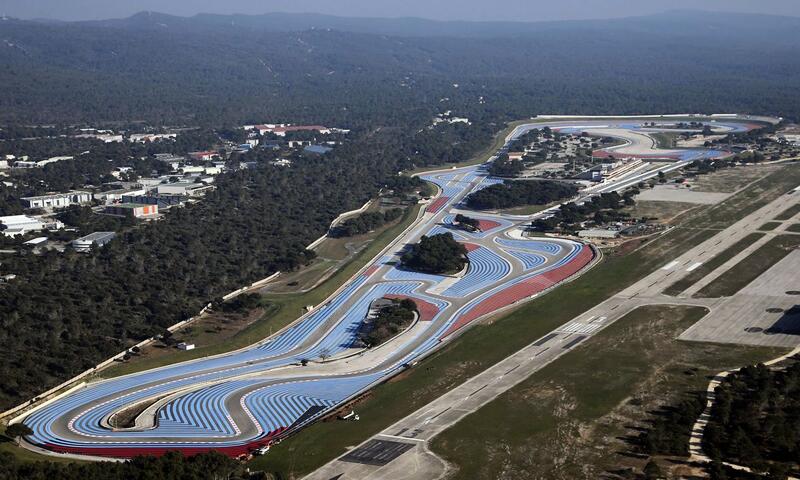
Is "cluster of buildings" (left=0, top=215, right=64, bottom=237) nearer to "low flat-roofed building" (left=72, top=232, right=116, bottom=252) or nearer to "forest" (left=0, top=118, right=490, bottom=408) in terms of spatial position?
"forest" (left=0, top=118, right=490, bottom=408)

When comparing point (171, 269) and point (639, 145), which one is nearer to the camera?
point (171, 269)

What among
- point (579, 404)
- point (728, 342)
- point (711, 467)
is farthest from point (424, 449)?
point (728, 342)

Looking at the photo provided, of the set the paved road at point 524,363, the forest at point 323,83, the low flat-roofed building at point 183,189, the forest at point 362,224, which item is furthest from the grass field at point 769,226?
the forest at point 323,83

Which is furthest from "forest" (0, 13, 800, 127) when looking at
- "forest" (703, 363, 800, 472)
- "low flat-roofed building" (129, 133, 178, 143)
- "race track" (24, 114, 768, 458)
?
"forest" (703, 363, 800, 472)

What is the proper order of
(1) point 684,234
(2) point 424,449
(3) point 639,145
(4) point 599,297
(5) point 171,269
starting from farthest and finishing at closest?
1. (3) point 639,145
2. (1) point 684,234
3. (5) point 171,269
4. (4) point 599,297
5. (2) point 424,449

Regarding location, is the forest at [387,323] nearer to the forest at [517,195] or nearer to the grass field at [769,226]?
the forest at [517,195]

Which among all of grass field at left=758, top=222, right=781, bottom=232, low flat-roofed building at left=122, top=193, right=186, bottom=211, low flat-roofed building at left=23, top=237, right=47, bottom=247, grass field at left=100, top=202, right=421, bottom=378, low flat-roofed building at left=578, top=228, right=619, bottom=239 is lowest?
low flat-roofed building at left=122, top=193, right=186, bottom=211

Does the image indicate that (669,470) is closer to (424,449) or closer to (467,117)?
(424,449)
